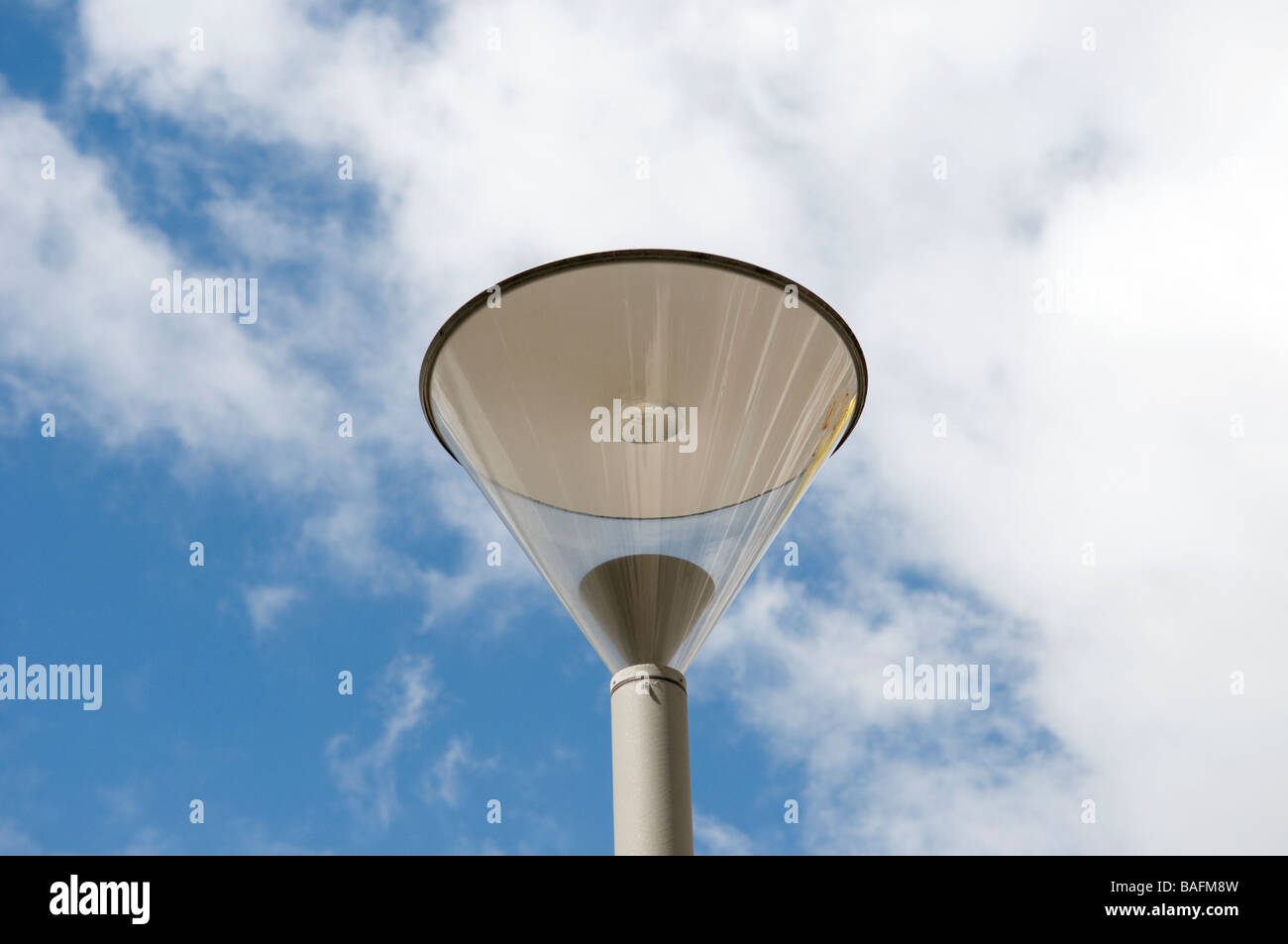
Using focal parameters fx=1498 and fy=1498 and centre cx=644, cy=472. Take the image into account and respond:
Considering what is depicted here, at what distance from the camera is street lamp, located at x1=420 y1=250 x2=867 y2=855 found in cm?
635

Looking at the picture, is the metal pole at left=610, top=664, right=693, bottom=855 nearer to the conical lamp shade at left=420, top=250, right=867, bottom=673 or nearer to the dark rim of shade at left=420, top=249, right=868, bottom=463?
the conical lamp shade at left=420, top=250, right=867, bottom=673

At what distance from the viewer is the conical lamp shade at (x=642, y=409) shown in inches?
250

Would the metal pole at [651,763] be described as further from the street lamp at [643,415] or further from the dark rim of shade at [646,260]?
the dark rim of shade at [646,260]

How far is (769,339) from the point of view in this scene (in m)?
6.44

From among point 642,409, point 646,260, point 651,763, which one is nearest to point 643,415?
point 642,409

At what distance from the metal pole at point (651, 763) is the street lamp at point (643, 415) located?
0.02 meters

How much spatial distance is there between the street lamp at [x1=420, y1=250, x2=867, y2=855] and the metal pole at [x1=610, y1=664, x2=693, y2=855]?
0.7 inches

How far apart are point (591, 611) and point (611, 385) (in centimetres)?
99

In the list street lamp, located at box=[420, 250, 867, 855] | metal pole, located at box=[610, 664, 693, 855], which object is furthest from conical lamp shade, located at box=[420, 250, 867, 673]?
metal pole, located at box=[610, 664, 693, 855]

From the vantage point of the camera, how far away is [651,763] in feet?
19.6

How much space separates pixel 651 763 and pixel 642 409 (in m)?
1.50
